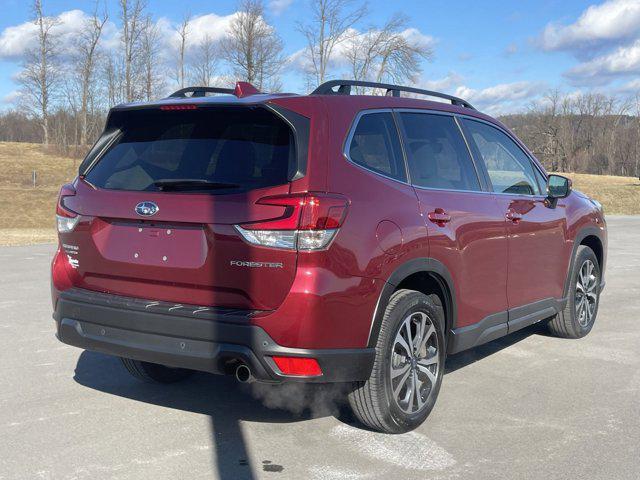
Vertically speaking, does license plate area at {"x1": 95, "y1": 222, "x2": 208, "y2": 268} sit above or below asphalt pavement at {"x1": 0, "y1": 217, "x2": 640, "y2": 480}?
above

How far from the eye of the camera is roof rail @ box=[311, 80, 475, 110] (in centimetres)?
418

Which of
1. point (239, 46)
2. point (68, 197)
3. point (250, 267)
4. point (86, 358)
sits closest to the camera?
point (250, 267)

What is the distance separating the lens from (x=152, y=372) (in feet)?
16.1

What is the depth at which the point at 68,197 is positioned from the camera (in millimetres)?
4184

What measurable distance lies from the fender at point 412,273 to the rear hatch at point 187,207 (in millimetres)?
580

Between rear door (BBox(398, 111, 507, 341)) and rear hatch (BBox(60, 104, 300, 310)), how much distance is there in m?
1.06

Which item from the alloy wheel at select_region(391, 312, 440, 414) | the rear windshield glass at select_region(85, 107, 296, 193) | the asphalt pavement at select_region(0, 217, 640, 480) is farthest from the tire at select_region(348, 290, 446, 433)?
the rear windshield glass at select_region(85, 107, 296, 193)

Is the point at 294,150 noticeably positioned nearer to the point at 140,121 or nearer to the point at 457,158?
the point at 140,121

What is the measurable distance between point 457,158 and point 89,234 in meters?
2.43

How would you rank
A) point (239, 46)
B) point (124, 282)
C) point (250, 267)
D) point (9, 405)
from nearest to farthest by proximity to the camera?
point (250, 267)
point (124, 282)
point (9, 405)
point (239, 46)

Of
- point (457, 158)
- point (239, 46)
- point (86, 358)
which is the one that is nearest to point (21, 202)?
point (239, 46)

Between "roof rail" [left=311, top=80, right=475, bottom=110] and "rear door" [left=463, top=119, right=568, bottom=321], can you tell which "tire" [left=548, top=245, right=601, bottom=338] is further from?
"roof rail" [left=311, top=80, right=475, bottom=110]

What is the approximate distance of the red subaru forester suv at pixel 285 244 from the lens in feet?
11.4

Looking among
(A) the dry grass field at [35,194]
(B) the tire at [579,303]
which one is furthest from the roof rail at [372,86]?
(A) the dry grass field at [35,194]
